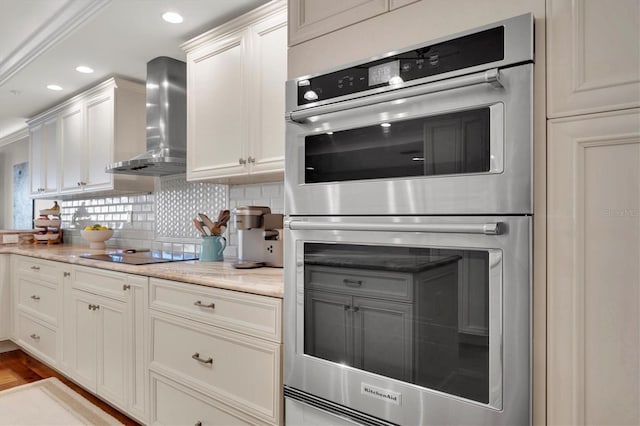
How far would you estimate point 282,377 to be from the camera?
1.54 meters

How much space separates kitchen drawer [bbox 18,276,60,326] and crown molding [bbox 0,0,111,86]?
5.75 ft

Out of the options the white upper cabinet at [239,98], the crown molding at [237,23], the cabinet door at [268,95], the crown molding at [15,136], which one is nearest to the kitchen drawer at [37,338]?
the white upper cabinet at [239,98]

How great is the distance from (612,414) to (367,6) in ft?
4.20

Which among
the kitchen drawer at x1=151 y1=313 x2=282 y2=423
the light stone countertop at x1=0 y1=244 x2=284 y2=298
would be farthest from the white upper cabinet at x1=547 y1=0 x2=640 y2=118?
the kitchen drawer at x1=151 y1=313 x2=282 y2=423

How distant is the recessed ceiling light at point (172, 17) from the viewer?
7.63 feet

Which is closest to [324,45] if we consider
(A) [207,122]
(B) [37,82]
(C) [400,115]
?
(C) [400,115]

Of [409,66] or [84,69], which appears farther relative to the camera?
[84,69]

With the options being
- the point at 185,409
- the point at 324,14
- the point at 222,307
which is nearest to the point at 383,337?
the point at 222,307

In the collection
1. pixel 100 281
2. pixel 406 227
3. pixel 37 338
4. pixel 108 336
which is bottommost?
pixel 37 338

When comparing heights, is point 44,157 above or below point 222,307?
above

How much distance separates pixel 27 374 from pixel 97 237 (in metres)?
1.20

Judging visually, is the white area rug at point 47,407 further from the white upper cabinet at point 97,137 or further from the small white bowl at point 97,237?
the white upper cabinet at point 97,137

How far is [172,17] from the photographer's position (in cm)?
236

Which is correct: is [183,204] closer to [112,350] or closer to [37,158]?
[112,350]
